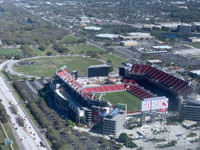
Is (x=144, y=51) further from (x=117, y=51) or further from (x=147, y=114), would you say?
(x=147, y=114)

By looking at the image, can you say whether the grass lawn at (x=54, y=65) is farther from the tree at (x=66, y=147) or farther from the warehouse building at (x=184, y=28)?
the warehouse building at (x=184, y=28)

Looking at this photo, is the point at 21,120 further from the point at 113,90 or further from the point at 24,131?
the point at 113,90

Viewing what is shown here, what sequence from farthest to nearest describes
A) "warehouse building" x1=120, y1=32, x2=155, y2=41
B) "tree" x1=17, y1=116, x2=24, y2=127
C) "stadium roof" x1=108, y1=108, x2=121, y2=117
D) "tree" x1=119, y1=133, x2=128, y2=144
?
1. "warehouse building" x1=120, y1=32, x2=155, y2=41
2. "tree" x1=17, y1=116, x2=24, y2=127
3. "stadium roof" x1=108, y1=108, x2=121, y2=117
4. "tree" x1=119, y1=133, x2=128, y2=144

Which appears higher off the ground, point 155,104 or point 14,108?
point 155,104

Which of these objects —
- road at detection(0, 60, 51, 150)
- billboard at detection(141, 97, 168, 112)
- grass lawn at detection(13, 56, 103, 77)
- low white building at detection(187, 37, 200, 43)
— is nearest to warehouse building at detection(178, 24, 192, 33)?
low white building at detection(187, 37, 200, 43)

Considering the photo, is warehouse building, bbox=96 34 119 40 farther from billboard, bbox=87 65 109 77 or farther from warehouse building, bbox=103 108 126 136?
warehouse building, bbox=103 108 126 136

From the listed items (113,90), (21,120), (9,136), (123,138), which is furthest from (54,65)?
(123,138)

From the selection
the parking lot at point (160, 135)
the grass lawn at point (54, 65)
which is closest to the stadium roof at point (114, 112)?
the parking lot at point (160, 135)
